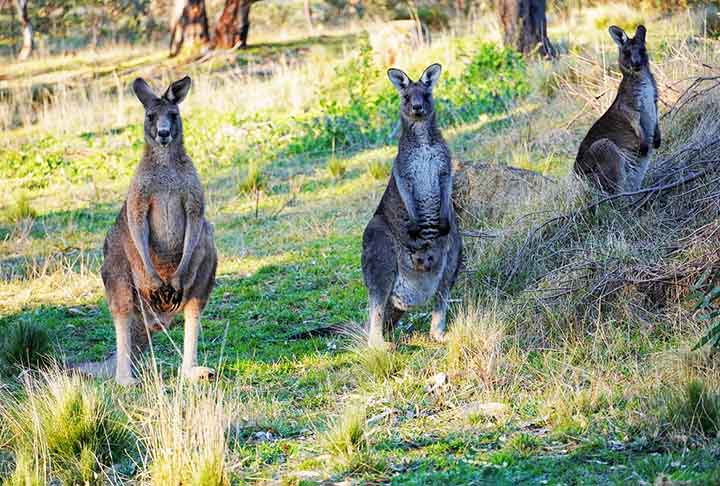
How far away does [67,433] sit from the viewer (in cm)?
488

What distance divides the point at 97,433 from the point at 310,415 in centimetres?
115

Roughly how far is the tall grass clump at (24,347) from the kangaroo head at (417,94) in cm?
283

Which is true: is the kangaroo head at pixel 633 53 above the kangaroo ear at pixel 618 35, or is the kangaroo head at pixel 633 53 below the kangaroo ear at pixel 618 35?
below

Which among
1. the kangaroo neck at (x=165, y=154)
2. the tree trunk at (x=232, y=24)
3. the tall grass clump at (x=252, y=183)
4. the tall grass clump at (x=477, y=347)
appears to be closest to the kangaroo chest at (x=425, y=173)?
the tall grass clump at (x=477, y=347)

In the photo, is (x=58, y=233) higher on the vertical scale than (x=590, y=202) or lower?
lower

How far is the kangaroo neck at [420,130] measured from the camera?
6.85 m

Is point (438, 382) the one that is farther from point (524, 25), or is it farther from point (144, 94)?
point (524, 25)

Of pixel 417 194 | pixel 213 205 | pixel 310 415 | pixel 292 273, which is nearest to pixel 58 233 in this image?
pixel 213 205

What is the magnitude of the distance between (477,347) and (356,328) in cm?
123

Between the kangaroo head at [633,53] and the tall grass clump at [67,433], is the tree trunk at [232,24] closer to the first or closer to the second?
the kangaroo head at [633,53]

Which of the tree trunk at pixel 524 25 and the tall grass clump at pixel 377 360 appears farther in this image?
the tree trunk at pixel 524 25

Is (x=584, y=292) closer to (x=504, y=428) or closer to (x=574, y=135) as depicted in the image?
(x=504, y=428)

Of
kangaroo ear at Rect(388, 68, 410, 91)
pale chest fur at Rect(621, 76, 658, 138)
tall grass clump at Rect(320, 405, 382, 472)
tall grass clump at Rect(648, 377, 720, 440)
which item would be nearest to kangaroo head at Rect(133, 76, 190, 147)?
kangaroo ear at Rect(388, 68, 410, 91)

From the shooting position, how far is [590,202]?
7.38m
